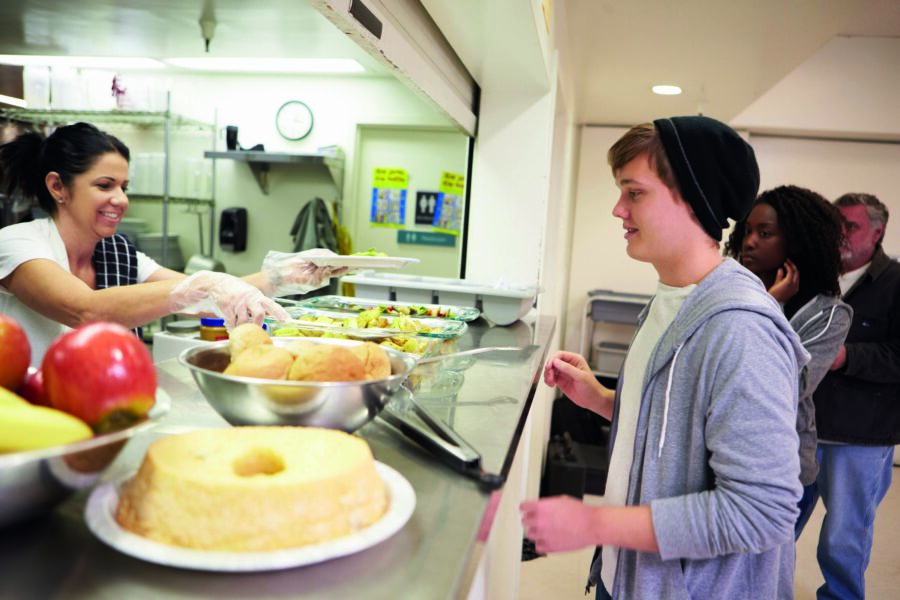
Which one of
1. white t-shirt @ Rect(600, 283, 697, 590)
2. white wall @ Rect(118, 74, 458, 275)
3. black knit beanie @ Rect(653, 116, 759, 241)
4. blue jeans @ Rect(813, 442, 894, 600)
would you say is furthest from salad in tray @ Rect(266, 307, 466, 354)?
white wall @ Rect(118, 74, 458, 275)

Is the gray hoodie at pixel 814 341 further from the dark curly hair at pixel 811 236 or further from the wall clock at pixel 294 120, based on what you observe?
the wall clock at pixel 294 120

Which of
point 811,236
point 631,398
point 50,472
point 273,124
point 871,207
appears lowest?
point 631,398

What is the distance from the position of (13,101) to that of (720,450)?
4870 millimetres

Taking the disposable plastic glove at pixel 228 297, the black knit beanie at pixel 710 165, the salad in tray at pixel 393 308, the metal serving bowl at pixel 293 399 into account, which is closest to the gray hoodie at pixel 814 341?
the salad in tray at pixel 393 308

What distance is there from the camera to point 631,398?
4.33 ft

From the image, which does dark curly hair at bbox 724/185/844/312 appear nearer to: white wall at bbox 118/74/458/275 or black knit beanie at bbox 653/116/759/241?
black knit beanie at bbox 653/116/759/241

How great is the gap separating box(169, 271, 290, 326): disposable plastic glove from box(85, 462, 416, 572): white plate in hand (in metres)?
0.72

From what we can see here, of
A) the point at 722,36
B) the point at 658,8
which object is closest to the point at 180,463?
the point at 658,8

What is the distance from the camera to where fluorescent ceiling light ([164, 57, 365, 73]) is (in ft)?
15.1

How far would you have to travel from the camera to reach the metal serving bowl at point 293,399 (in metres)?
0.74

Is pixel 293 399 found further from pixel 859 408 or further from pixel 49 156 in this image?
pixel 859 408

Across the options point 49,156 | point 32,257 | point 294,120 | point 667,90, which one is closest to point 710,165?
point 32,257

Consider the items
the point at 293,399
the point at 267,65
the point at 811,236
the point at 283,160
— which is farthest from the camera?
the point at 267,65

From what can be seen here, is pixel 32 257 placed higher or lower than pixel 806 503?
higher
